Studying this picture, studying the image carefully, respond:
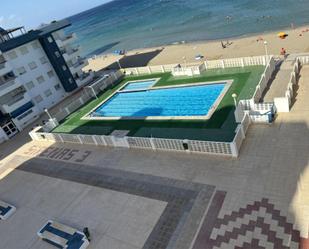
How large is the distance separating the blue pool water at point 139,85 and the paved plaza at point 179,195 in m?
15.5

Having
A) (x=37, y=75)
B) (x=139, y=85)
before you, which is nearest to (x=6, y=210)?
(x=139, y=85)

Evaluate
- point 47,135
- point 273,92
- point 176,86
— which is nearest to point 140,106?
point 176,86

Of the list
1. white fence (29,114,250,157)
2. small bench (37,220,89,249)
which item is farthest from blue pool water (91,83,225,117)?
small bench (37,220,89,249)

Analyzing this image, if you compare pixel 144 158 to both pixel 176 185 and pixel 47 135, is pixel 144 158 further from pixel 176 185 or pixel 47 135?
pixel 47 135

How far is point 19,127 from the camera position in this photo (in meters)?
38.3

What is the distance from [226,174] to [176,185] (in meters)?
3.38

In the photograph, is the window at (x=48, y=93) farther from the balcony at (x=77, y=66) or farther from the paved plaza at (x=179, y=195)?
the paved plaza at (x=179, y=195)

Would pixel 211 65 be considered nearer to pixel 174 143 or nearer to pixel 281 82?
pixel 281 82

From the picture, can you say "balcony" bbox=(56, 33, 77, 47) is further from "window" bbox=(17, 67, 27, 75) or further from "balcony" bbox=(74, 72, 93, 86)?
"window" bbox=(17, 67, 27, 75)

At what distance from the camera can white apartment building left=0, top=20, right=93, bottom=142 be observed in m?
37.7

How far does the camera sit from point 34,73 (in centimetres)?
4219

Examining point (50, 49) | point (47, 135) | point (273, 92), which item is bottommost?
point (273, 92)

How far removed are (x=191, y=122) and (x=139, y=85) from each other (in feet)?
51.1

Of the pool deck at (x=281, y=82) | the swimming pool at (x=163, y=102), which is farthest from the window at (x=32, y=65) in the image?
the pool deck at (x=281, y=82)
